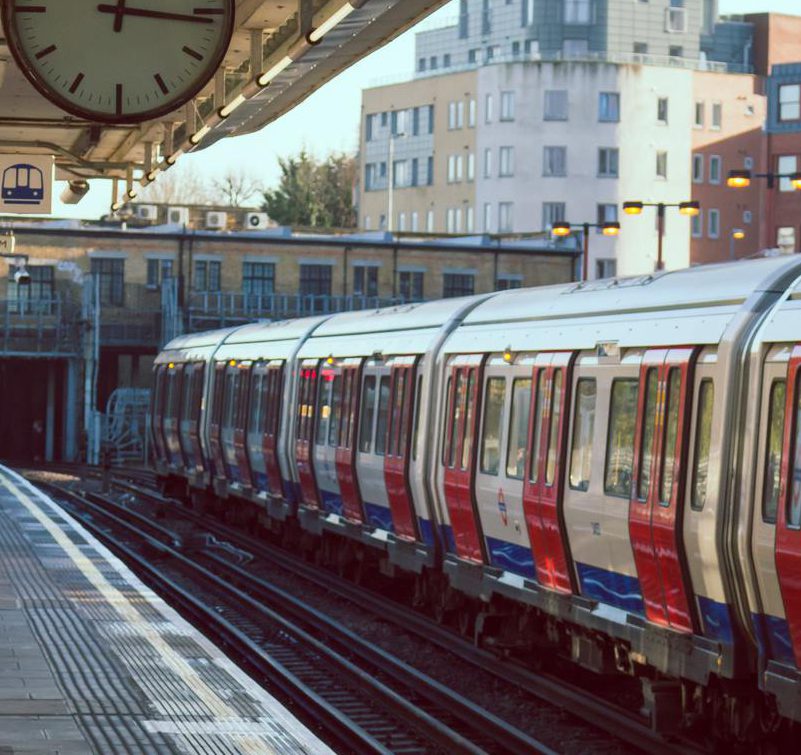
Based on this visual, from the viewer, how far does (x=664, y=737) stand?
14.1m

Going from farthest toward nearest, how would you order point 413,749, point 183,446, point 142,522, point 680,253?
point 680,253 → point 183,446 → point 142,522 → point 413,749

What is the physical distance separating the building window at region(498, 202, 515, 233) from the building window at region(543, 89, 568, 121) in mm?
4762

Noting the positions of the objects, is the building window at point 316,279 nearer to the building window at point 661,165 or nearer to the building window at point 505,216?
the building window at point 505,216

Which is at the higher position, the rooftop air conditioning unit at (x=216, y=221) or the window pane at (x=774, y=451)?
the rooftop air conditioning unit at (x=216, y=221)

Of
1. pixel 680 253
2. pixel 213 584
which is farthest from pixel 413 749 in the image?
pixel 680 253

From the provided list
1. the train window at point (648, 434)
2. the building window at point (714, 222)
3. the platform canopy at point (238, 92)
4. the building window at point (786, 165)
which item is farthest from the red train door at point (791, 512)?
the building window at point (714, 222)

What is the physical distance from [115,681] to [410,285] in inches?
2136

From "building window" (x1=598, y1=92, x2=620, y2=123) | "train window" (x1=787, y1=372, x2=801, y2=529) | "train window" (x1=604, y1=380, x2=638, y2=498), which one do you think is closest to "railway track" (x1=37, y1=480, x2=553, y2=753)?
"train window" (x1=604, y1=380, x2=638, y2=498)

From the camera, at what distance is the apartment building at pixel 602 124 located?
93750mm

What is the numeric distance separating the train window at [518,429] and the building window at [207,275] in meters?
47.2

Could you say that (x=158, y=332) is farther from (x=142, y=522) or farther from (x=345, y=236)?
(x=142, y=522)

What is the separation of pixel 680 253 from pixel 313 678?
77873 mm

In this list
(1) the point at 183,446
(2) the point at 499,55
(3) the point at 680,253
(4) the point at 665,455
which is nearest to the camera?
(4) the point at 665,455

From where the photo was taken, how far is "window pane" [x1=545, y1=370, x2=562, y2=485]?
1584cm
